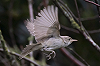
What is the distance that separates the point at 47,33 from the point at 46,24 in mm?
135

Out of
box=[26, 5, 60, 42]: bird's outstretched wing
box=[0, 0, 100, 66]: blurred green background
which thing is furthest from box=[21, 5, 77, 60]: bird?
box=[0, 0, 100, 66]: blurred green background

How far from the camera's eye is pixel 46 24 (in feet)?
5.73

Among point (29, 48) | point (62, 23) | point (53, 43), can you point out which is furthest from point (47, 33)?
point (62, 23)

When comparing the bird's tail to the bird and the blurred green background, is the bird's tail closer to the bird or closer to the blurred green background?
the bird

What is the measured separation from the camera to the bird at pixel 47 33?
5.52 ft

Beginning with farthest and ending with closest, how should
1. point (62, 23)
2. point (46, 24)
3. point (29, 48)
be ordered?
point (62, 23) → point (29, 48) → point (46, 24)

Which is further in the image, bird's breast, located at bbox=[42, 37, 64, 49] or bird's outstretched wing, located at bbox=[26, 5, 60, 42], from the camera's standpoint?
bird's breast, located at bbox=[42, 37, 64, 49]

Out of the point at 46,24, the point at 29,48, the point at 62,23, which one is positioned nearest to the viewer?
the point at 46,24

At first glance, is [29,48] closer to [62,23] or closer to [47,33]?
[47,33]

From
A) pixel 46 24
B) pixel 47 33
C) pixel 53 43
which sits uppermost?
pixel 46 24

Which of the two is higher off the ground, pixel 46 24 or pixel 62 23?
pixel 46 24

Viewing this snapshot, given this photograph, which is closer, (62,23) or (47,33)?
(47,33)

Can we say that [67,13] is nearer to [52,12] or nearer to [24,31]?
[52,12]

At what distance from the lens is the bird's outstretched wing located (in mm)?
1645
